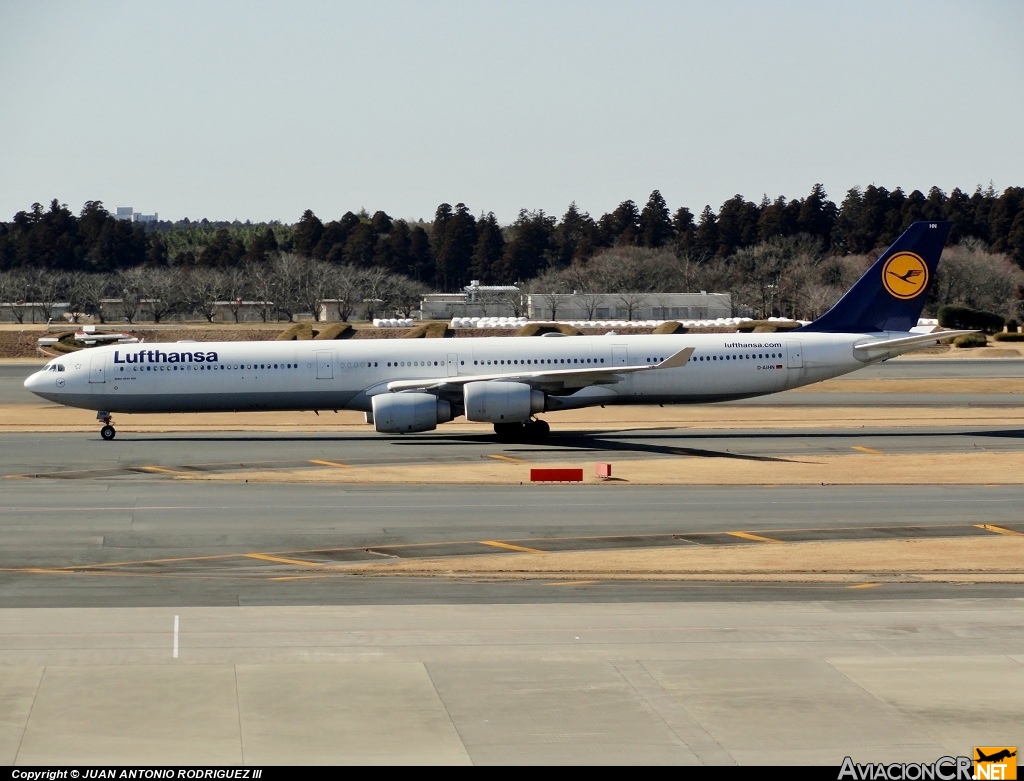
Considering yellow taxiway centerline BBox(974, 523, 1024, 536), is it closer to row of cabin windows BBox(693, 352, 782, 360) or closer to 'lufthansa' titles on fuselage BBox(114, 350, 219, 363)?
row of cabin windows BBox(693, 352, 782, 360)

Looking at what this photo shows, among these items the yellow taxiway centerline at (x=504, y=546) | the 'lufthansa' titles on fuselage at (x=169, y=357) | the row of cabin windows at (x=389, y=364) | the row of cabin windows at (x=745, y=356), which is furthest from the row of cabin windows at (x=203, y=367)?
the yellow taxiway centerline at (x=504, y=546)

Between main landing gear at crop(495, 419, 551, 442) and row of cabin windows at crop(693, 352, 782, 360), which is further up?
row of cabin windows at crop(693, 352, 782, 360)

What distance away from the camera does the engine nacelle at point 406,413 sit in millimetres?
46094

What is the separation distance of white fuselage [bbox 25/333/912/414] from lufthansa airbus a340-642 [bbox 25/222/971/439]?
0.04 m

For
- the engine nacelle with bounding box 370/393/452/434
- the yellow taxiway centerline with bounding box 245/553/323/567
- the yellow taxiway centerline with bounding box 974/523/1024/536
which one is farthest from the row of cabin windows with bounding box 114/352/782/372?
the yellow taxiway centerline with bounding box 245/553/323/567

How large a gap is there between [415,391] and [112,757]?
3398cm

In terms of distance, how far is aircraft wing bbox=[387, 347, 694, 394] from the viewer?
154 feet

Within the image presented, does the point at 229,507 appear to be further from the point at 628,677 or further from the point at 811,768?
the point at 811,768

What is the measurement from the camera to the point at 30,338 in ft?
380

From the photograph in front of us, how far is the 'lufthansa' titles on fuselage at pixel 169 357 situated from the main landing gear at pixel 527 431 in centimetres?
1154

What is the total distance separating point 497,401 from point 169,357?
13.1 metres

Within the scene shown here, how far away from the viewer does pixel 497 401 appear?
4619 centimetres

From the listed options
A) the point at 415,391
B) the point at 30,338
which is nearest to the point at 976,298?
the point at 30,338

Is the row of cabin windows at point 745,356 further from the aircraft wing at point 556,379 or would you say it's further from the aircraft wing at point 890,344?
the aircraft wing at point 890,344
